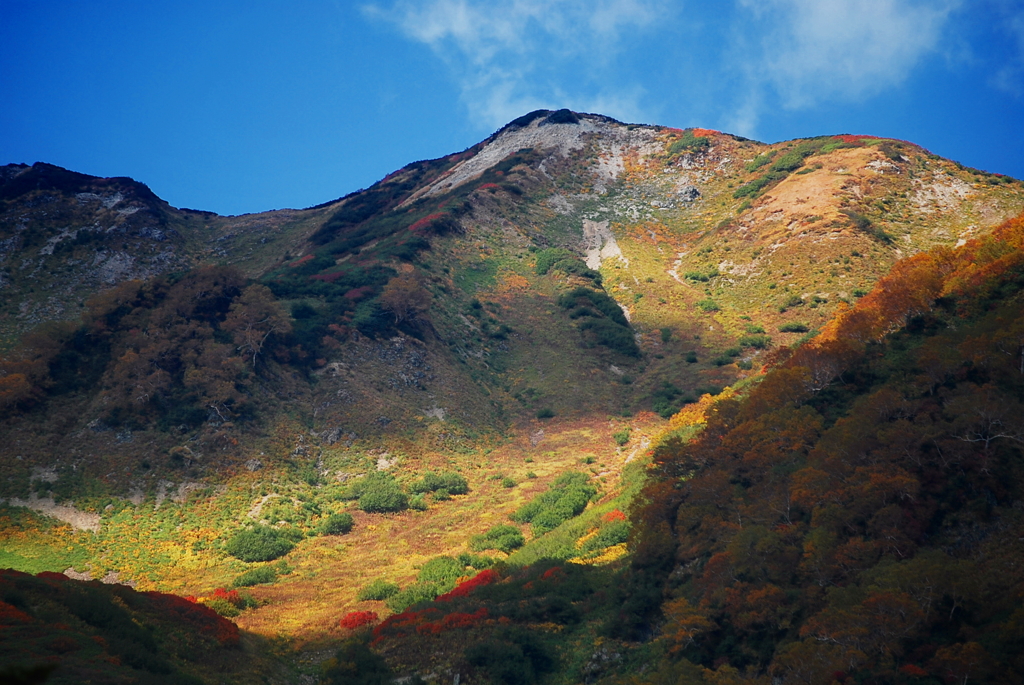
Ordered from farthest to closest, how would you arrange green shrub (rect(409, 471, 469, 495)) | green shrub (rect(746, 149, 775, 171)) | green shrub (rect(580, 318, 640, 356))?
green shrub (rect(746, 149, 775, 171)) → green shrub (rect(580, 318, 640, 356)) → green shrub (rect(409, 471, 469, 495))

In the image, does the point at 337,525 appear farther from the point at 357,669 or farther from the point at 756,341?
the point at 756,341

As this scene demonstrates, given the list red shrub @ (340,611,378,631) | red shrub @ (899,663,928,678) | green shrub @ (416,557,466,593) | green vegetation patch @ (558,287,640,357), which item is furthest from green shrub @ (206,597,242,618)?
green vegetation patch @ (558,287,640,357)

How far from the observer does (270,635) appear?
26188 millimetres

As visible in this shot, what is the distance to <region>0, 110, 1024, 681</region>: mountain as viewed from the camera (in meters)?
35.2

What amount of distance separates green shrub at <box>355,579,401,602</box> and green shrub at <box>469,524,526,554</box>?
6.00 m

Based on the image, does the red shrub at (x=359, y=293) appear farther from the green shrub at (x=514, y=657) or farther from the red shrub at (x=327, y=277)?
the green shrub at (x=514, y=657)

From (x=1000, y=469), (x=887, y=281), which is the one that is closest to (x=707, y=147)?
(x=887, y=281)

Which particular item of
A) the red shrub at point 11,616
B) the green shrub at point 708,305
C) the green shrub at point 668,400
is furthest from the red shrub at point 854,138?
the red shrub at point 11,616

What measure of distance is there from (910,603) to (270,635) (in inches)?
906

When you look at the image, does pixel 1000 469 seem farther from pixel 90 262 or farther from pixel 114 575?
pixel 90 262

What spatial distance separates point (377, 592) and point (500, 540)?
7.88 metres

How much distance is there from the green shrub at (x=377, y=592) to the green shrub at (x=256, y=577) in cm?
595

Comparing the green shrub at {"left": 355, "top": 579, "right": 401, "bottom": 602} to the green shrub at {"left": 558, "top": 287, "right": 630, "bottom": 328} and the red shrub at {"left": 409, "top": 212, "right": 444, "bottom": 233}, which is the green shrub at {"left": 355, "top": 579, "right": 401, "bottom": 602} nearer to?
the green shrub at {"left": 558, "top": 287, "right": 630, "bottom": 328}

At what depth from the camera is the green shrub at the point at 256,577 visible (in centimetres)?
3366
